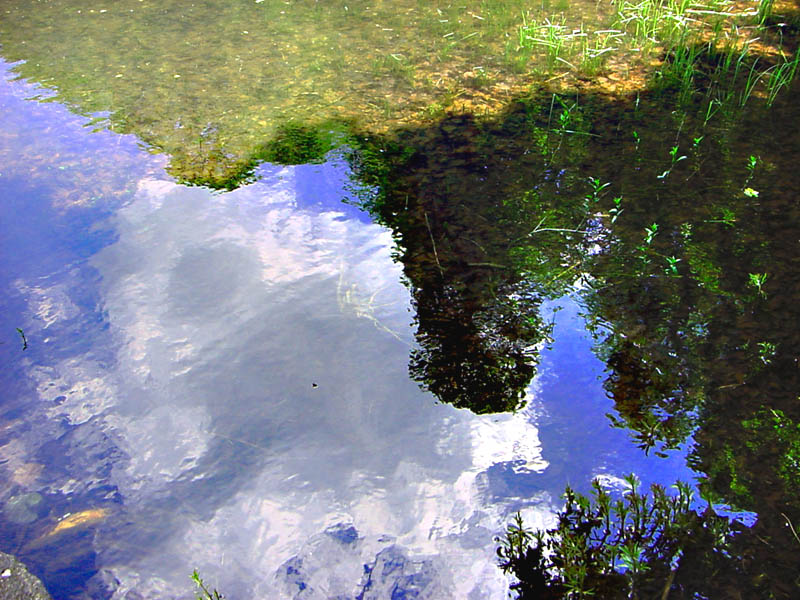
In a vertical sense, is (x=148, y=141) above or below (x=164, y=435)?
above

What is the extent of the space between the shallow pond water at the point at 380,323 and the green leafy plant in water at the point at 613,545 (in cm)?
6

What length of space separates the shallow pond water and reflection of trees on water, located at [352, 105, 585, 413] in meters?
0.02

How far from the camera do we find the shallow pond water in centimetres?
216

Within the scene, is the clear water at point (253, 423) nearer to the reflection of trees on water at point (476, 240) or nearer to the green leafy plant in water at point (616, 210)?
the reflection of trees on water at point (476, 240)

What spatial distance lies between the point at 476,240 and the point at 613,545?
1.81 metres

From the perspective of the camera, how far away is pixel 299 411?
257 cm

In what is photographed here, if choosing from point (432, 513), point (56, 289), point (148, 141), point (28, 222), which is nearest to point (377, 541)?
point (432, 513)

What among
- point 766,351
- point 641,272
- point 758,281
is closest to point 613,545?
point 766,351

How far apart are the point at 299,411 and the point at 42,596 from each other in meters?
1.09

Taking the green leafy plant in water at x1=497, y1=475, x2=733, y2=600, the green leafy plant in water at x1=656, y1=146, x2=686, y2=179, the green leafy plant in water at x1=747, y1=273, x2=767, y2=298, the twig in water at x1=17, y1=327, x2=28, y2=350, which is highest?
the green leafy plant in water at x1=656, y1=146, x2=686, y2=179

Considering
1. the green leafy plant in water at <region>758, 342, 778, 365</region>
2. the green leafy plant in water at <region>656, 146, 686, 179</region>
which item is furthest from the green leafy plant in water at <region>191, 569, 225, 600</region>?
the green leafy plant in water at <region>656, 146, 686, 179</region>

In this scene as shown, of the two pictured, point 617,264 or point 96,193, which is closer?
point 617,264

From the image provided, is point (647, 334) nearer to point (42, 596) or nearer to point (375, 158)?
point (375, 158)

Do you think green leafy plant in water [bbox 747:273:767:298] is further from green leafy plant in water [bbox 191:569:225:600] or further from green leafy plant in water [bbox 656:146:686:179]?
green leafy plant in water [bbox 191:569:225:600]
